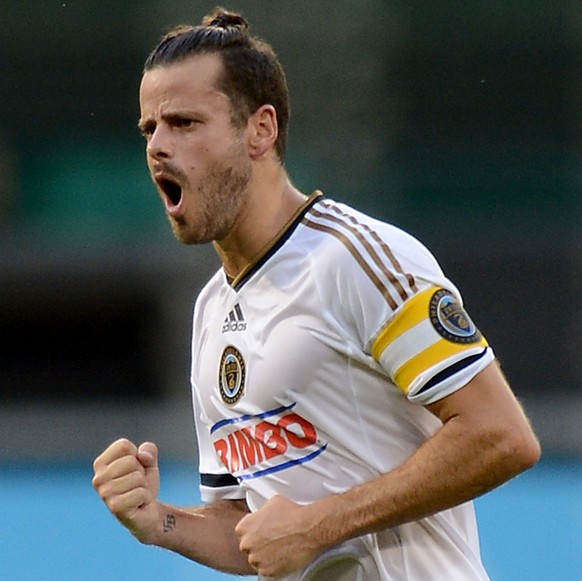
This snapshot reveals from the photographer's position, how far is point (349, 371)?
7.33 feet

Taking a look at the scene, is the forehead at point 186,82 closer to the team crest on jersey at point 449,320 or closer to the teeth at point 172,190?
the teeth at point 172,190

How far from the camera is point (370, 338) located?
7.11 feet

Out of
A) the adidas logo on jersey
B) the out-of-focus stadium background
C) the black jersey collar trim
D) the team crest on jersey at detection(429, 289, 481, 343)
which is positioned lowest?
the team crest on jersey at detection(429, 289, 481, 343)

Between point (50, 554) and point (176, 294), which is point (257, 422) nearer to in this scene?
point (50, 554)

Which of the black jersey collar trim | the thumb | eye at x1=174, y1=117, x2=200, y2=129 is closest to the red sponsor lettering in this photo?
the thumb

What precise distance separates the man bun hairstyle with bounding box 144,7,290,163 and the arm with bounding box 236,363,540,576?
64 cm

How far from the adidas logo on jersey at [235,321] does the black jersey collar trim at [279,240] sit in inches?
1.8

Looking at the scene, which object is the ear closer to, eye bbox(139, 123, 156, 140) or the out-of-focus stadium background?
eye bbox(139, 123, 156, 140)

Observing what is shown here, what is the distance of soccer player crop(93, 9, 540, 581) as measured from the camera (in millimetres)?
2117

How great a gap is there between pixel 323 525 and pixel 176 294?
14.1 feet

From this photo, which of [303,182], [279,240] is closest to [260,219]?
[279,240]

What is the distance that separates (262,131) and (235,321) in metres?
0.33

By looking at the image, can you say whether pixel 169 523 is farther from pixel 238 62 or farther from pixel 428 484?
pixel 238 62

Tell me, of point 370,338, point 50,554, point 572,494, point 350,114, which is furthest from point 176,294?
point 370,338
